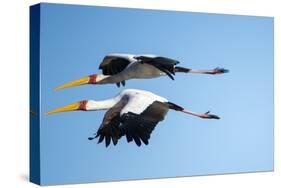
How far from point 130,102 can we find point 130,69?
0.36m

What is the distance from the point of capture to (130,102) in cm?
812

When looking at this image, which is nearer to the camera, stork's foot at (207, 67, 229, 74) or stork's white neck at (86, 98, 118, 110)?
stork's white neck at (86, 98, 118, 110)

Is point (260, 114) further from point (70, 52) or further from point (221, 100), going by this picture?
point (70, 52)

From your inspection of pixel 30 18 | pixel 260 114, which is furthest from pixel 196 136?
pixel 30 18

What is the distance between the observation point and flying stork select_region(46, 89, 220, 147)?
26.2 ft

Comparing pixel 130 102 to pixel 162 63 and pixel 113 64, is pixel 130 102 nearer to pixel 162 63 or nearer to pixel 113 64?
pixel 113 64

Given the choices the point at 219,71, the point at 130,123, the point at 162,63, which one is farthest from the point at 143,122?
the point at 219,71

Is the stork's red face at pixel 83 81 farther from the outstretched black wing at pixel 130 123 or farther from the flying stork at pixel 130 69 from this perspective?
the outstretched black wing at pixel 130 123

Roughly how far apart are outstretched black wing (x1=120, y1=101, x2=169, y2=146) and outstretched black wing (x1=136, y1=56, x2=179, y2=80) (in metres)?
0.36

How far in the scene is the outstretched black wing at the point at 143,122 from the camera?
812cm

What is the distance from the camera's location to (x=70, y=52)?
7.81m

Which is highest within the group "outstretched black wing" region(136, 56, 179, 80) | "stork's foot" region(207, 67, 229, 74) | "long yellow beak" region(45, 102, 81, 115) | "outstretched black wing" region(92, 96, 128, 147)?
"outstretched black wing" region(136, 56, 179, 80)

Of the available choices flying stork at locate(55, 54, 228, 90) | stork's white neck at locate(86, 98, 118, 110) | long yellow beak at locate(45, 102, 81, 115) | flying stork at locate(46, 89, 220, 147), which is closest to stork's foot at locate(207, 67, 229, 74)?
Answer: flying stork at locate(55, 54, 228, 90)

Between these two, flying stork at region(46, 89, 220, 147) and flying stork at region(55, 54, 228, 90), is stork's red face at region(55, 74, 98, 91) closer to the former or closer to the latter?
flying stork at region(55, 54, 228, 90)
